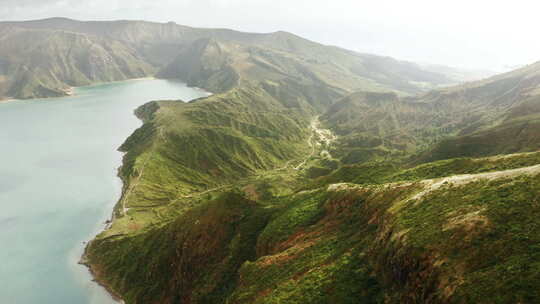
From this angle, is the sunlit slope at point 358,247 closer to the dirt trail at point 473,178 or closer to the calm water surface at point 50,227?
the dirt trail at point 473,178

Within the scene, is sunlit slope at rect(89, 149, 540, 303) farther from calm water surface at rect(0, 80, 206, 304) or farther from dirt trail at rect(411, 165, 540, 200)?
calm water surface at rect(0, 80, 206, 304)

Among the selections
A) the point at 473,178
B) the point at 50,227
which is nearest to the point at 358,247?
the point at 473,178

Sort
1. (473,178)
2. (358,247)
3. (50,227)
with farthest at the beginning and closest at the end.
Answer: (50,227) → (358,247) → (473,178)

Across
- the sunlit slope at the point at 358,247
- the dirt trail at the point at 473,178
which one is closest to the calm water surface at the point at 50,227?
Result: the sunlit slope at the point at 358,247

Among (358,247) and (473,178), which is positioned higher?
(473,178)

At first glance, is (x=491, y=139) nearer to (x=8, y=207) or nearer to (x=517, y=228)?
(x=517, y=228)

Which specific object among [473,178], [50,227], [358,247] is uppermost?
[473,178]

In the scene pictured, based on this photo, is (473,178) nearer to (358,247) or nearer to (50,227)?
(358,247)

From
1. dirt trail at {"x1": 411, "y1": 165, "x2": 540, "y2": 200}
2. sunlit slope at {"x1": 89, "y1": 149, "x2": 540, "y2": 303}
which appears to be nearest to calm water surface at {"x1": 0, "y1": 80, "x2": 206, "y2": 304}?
sunlit slope at {"x1": 89, "y1": 149, "x2": 540, "y2": 303}

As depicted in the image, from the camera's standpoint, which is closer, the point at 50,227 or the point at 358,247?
the point at 358,247

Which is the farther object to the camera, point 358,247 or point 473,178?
point 358,247

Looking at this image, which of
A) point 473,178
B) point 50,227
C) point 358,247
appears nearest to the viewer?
point 473,178
